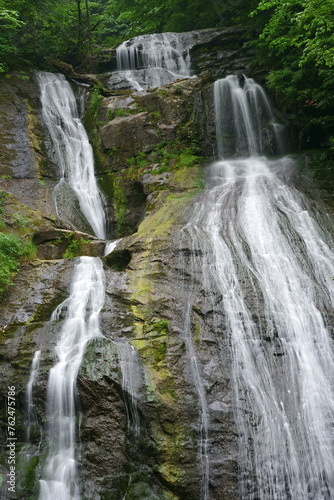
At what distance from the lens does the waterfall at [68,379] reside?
448 centimetres

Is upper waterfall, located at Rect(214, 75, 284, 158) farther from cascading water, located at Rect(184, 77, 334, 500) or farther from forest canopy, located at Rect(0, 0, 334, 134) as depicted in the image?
cascading water, located at Rect(184, 77, 334, 500)

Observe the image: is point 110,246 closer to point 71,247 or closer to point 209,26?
point 71,247

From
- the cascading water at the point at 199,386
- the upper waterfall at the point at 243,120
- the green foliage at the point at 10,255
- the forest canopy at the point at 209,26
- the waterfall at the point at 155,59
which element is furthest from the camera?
the waterfall at the point at 155,59

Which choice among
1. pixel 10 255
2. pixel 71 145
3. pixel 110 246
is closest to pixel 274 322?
pixel 110 246

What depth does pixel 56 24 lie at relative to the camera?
46.8 ft

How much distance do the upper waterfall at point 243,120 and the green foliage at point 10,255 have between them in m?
7.00

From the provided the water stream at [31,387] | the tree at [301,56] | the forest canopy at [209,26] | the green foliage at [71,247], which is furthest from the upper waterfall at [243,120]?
the water stream at [31,387]

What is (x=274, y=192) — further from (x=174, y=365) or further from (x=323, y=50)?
(x=174, y=365)

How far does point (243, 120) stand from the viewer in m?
11.5

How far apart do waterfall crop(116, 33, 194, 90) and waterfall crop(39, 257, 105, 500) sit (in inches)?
448

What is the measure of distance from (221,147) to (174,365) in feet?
27.2

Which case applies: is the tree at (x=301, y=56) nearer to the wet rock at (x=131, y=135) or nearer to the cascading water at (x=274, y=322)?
the cascading water at (x=274, y=322)

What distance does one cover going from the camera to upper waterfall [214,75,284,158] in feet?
36.9

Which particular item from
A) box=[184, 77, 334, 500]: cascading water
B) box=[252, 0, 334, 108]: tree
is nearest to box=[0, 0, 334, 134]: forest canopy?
box=[252, 0, 334, 108]: tree
